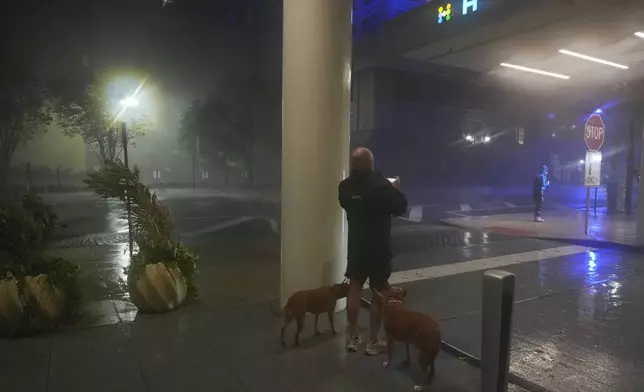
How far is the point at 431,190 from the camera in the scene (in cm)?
2706

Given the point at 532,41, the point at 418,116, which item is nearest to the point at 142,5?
the point at 532,41

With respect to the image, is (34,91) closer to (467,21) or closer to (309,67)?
(309,67)

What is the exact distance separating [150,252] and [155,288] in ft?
1.70

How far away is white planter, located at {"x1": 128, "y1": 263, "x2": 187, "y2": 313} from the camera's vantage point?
5.60 m

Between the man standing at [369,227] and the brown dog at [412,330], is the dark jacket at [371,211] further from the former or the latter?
the brown dog at [412,330]

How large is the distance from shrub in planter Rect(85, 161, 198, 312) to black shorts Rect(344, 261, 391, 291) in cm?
242

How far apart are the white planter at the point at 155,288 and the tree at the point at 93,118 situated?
235 inches

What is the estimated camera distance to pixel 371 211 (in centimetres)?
441

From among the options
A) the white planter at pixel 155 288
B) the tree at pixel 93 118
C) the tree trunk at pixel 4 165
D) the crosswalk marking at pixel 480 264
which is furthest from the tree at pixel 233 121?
the white planter at pixel 155 288

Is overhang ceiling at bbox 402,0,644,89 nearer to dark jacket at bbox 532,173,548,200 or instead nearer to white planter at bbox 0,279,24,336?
dark jacket at bbox 532,173,548,200

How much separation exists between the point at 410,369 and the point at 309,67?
11.2ft

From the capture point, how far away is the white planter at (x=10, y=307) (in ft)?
15.6

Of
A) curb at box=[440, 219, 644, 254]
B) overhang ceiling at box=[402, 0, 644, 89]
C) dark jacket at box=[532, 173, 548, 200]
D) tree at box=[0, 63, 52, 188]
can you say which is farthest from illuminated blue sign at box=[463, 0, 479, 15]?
tree at box=[0, 63, 52, 188]

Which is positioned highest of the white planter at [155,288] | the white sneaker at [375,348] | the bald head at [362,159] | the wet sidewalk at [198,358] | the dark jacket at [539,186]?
the bald head at [362,159]
